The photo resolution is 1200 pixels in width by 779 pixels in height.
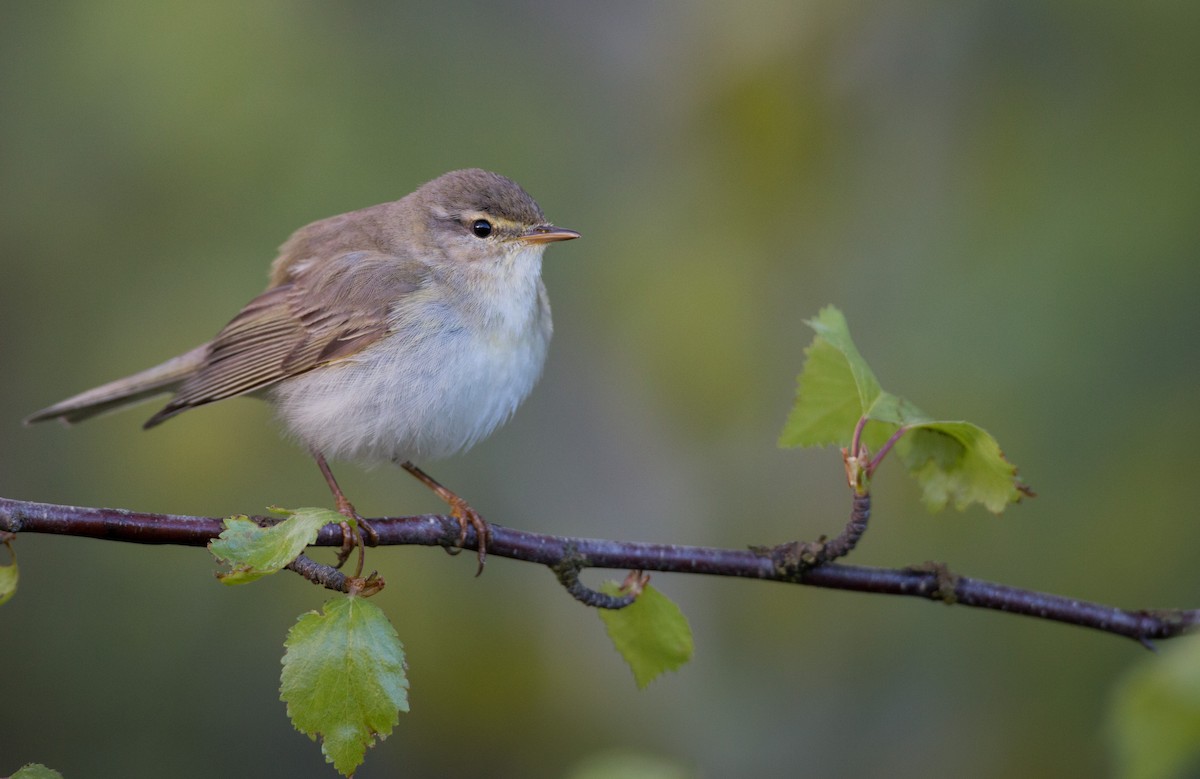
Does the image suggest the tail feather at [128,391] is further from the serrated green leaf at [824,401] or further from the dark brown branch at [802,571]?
the serrated green leaf at [824,401]

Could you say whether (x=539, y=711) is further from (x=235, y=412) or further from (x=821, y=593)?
(x=235, y=412)

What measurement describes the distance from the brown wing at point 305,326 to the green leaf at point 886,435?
70.7 inches

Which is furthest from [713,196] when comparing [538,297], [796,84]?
[538,297]

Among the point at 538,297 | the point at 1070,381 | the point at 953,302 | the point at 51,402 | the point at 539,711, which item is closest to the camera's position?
the point at 538,297

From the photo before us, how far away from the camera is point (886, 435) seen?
9.05ft

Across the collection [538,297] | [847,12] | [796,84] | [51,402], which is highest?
[847,12]

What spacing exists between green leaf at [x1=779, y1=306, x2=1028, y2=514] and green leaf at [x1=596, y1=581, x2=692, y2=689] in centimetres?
50

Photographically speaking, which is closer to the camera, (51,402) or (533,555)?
(533,555)

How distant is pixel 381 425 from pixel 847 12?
3.03 m

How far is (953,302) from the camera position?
16.0 feet

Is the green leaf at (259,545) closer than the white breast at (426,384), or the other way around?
the green leaf at (259,545)

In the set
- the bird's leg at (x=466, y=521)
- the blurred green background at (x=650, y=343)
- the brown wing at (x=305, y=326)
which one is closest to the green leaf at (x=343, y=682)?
the bird's leg at (x=466, y=521)

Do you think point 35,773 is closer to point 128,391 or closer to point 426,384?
point 426,384

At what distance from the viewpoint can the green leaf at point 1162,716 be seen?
4.34 feet
